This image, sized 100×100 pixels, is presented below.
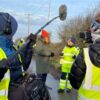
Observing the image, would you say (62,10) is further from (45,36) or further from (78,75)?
(45,36)

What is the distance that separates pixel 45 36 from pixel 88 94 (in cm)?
849

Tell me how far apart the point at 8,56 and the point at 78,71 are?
32.9 inches

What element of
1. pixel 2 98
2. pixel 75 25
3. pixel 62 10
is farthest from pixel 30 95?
pixel 75 25

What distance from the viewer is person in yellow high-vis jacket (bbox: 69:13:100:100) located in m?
5.93

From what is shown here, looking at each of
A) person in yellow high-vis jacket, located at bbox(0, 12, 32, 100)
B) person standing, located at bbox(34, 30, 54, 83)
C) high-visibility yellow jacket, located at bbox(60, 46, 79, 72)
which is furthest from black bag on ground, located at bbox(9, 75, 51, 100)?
high-visibility yellow jacket, located at bbox(60, 46, 79, 72)

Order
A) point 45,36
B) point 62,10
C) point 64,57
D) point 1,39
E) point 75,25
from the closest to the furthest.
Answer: point 1,39 < point 62,10 < point 45,36 < point 64,57 < point 75,25

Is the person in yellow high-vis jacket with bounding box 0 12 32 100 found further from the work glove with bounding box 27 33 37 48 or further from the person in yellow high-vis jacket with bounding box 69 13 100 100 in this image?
the person in yellow high-vis jacket with bounding box 69 13 100 100

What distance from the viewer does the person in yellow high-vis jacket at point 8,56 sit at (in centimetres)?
604

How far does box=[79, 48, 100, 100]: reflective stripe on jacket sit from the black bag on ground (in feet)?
1.91

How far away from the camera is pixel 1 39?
631 cm

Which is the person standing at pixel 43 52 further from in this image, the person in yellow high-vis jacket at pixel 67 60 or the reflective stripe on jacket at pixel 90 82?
the reflective stripe on jacket at pixel 90 82

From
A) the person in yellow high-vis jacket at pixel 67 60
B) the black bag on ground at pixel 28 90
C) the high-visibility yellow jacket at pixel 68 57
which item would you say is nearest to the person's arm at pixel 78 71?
the black bag on ground at pixel 28 90

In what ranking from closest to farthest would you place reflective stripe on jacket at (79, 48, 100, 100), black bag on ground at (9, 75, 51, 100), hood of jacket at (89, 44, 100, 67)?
hood of jacket at (89, 44, 100, 67) < reflective stripe on jacket at (79, 48, 100, 100) < black bag on ground at (9, 75, 51, 100)

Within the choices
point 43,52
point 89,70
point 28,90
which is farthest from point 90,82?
point 43,52
